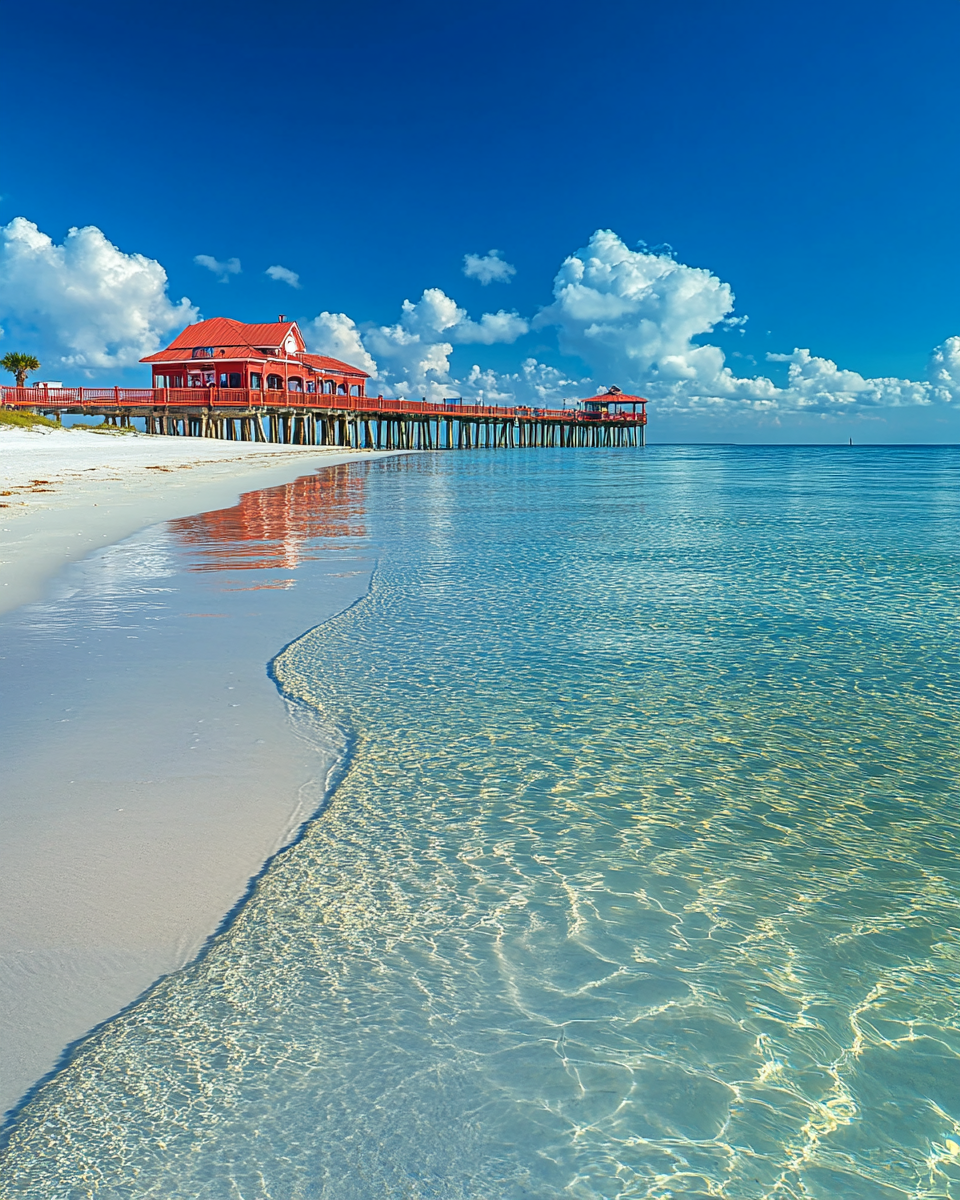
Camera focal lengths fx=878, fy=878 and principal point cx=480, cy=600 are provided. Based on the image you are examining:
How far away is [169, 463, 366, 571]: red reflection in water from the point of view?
388 inches

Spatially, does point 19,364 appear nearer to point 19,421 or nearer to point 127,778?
point 19,421

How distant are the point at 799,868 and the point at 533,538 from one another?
390 inches

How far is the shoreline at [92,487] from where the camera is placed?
32.2ft

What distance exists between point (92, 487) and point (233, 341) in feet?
138

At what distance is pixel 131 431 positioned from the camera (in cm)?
4469

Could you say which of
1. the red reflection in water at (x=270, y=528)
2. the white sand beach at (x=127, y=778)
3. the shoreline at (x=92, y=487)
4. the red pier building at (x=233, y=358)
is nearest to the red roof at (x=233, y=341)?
the red pier building at (x=233, y=358)

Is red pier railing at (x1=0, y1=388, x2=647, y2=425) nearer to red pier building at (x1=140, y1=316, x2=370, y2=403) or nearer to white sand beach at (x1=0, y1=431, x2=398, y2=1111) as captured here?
red pier building at (x1=140, y1=316, x2=370, y2=403)

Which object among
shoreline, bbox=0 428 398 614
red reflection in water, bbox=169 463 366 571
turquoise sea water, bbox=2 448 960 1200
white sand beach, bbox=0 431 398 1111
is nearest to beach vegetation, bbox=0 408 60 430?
shoreline, bbox=0 428 398 614

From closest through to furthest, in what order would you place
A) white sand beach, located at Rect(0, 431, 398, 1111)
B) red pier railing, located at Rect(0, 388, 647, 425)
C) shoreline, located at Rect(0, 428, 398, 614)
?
white sand beach, located at Rect(0, 431, 398, 1111) → shoreline, located at Rect(0, 428, 398, 614) → red pier railing, located at Rect(0, 388, 647, 425)

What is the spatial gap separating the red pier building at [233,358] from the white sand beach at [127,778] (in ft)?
166

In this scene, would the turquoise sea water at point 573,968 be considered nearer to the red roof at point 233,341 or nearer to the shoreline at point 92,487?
the shoreline at point 92,487

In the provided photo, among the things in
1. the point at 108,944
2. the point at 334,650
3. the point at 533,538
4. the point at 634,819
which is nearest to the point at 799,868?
the point at 634,819

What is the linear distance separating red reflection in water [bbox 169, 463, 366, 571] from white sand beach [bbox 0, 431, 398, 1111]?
56.3 inches

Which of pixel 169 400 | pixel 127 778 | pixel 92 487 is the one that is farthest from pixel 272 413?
pixel 127 778
